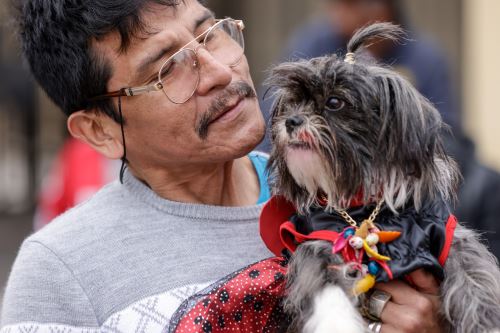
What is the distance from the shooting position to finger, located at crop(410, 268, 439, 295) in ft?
9.75

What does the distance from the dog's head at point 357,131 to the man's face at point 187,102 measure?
23 centimetres

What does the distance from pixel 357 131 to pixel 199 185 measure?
0.80 m

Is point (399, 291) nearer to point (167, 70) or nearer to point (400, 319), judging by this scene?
point (400, 319)

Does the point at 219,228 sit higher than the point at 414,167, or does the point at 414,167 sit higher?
the point at 414,167

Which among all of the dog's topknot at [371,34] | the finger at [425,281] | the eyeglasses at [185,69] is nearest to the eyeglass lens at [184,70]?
the eyeglasses at [185,69]

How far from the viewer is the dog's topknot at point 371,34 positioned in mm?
3020

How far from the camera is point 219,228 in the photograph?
10.7 feet

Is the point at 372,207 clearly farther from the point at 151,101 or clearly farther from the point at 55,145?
the point at 55,145

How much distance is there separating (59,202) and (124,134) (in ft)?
9.31

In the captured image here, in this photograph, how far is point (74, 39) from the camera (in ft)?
10.8

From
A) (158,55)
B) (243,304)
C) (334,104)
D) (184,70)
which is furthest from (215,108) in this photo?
(243,304)

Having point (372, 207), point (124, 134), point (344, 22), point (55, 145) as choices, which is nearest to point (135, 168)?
point (124, 134)

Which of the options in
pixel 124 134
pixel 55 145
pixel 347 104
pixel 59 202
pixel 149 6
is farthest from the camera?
pixel 55 145

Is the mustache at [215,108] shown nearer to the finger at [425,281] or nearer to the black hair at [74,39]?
the black hair at [74,39]
